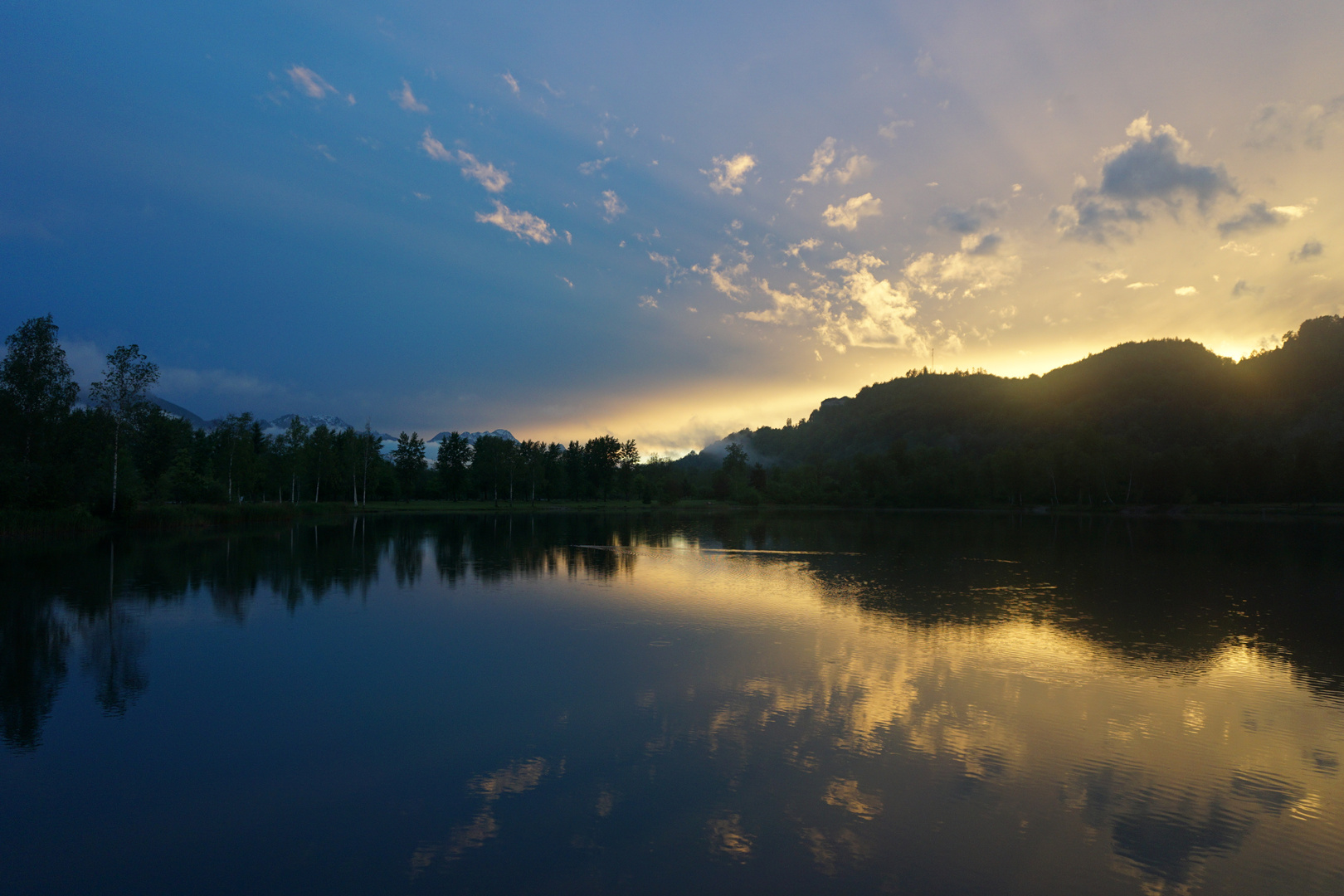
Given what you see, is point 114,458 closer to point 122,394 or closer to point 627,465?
point 122,394

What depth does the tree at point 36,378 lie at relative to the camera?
44.1 metres

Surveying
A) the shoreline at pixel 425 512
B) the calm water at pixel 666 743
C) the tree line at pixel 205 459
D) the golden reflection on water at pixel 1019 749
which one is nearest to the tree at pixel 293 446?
the tree line at pixel 205 459

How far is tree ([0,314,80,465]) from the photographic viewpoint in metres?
44.1

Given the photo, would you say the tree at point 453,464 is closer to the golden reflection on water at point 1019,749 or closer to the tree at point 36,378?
the tree at point 36,378

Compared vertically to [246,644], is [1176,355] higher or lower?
higher

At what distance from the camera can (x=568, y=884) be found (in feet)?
20.0

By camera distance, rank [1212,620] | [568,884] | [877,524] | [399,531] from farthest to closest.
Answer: [877,524], [399,531], [1212,620], [568,884]

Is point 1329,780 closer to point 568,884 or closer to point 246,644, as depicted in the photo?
point 568,884

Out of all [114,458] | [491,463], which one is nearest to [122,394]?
[114,458]

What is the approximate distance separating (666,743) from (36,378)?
56.4m

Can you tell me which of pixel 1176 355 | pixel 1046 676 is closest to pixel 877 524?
pixel 1046 676

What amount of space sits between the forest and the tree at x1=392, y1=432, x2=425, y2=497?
0.34m

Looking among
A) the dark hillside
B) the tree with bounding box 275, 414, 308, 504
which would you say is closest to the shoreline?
the dark hillside

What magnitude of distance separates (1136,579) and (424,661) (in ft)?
90.6
